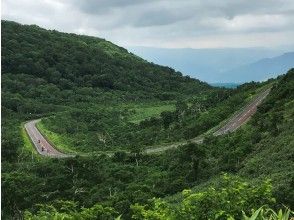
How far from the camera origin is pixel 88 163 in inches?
2297

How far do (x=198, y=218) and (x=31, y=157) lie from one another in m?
61.9

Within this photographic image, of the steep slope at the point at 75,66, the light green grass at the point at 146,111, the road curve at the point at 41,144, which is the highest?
the steep slope at the point at 75,66

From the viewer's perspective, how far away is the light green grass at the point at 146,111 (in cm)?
11588

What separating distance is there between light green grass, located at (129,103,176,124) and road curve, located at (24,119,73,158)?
2346 cm

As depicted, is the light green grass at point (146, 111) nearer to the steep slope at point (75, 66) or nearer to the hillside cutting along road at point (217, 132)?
the steep slope at point (75, 66)

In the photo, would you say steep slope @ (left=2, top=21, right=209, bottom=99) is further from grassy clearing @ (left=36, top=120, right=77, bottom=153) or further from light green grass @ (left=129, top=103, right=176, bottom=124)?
grassy clearing @ (left=36, top=120, right=77, bottom=153)

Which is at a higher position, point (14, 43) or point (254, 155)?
point (14, 43)

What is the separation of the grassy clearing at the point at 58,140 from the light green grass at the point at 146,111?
74.5 feet

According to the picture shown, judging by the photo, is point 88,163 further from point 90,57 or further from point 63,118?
point 90,57

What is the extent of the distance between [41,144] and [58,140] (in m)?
5.14

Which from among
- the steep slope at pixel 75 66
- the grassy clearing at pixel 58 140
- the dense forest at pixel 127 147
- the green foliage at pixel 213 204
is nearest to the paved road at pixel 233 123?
the dense forest at pixel 127 147

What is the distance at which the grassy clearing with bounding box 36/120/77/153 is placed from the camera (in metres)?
80.1

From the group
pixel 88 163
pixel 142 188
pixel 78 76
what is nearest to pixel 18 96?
pixel 78 76

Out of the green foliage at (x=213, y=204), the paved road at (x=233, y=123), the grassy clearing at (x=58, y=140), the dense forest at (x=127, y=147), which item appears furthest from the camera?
the grassy clearing at (x=58, y=140)
